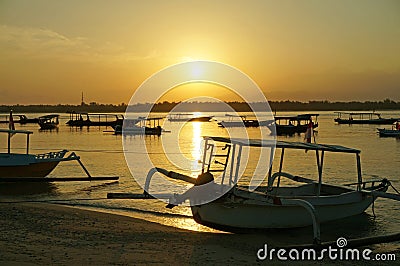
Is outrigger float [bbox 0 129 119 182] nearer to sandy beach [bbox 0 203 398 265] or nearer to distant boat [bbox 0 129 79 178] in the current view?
distant boat [bbox 0 129 79 178]

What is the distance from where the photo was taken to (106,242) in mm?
10961

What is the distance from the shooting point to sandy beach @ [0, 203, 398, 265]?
9.58 metres

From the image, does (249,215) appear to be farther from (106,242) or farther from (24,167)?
(24,167)

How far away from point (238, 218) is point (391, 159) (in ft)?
91.8

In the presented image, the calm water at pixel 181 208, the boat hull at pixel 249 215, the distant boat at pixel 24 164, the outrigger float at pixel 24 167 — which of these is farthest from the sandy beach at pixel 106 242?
the distant boat at pixel 24 164

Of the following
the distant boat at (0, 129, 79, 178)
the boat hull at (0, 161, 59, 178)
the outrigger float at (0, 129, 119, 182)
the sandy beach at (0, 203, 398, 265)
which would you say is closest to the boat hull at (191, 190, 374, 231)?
the sandy beach at (0, 203, 398, 265)

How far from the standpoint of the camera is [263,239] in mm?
12203

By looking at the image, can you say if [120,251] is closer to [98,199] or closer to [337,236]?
[337,236]

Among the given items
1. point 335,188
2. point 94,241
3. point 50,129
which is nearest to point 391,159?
point 335,188

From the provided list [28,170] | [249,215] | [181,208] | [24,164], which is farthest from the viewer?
[28,170]

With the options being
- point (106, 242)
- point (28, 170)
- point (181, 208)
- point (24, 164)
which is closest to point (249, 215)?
point (106, 242)

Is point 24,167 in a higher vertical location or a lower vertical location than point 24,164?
lower

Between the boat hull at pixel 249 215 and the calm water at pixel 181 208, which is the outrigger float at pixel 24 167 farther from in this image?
the boat hull at pixel 249 215

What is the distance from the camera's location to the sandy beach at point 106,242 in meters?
9.58
